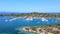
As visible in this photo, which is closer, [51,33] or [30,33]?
[51,33]

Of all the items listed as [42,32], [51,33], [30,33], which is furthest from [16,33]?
[51,33]

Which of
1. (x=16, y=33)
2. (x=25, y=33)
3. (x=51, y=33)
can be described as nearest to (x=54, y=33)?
(x=51, y=33)

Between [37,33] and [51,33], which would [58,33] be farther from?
[37,33]

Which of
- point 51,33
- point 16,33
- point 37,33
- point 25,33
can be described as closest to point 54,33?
point 51,33

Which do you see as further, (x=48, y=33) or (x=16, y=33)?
(x=16, y=33)

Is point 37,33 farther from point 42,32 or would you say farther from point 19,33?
point 19,33

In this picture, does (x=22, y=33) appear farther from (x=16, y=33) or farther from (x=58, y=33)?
(x=58, y=33)

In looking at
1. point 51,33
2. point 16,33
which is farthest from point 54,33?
point 16,33
